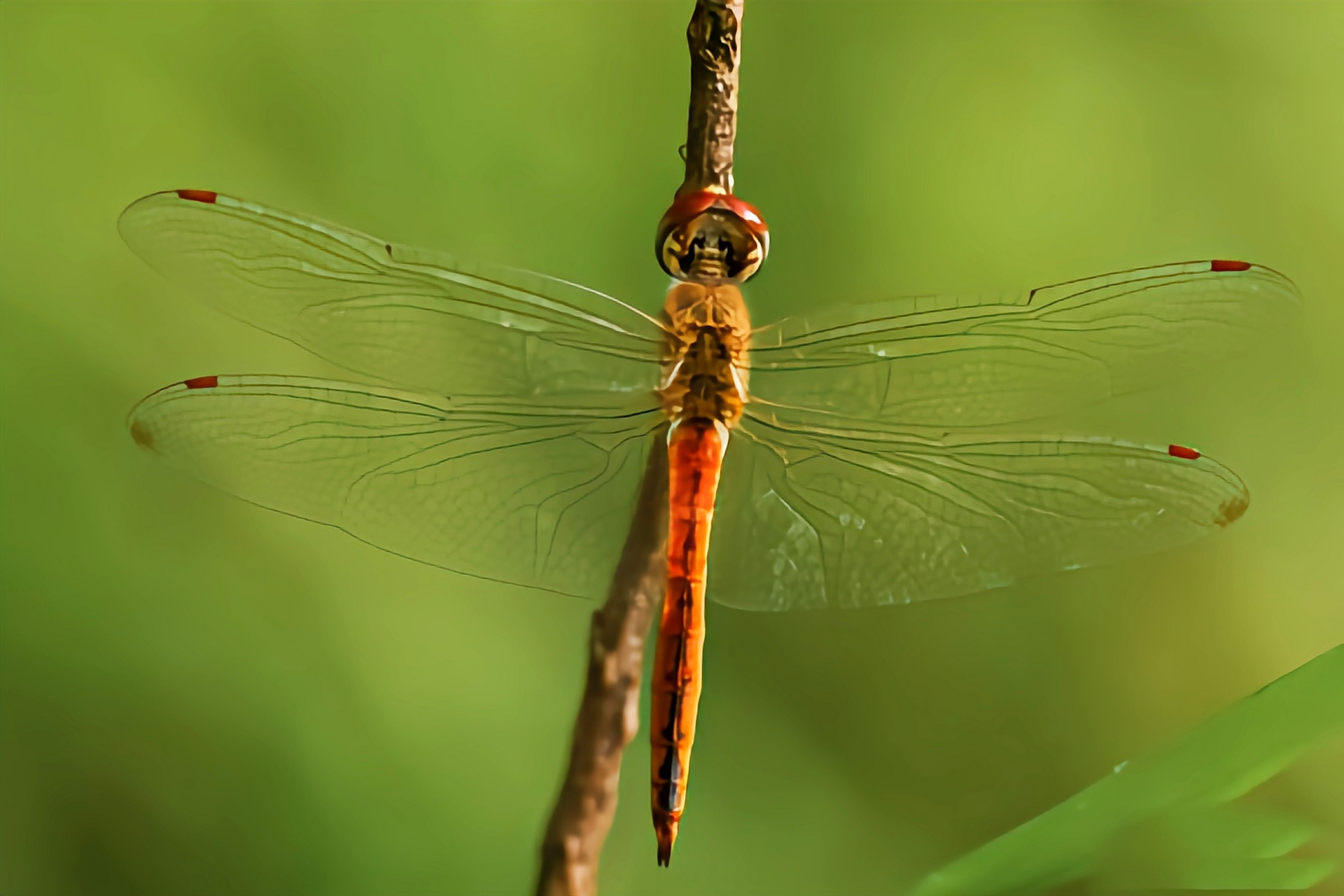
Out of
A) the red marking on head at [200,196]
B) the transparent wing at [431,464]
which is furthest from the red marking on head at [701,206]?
the red marking on head at [200,196]

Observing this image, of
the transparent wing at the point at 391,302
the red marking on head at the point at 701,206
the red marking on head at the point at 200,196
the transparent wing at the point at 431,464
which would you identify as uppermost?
the red marking on head at the point at 701,206

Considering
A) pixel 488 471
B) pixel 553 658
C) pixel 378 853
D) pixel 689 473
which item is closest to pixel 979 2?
pixel 689 473

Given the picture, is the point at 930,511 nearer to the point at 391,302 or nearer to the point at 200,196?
the point at 391,302

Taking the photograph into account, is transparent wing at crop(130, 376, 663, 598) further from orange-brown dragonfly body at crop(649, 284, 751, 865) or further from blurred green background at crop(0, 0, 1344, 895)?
blurred green background at crop(0, 0, 1344, 895)

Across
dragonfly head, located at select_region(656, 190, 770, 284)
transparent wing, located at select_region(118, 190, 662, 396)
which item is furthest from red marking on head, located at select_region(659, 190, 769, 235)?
transparent wing, located at select_region(118, 190, 662, 396)

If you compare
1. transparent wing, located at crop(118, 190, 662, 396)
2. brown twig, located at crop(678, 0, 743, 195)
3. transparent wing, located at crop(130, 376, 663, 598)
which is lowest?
transparent wing, located at crop(130, 376, 663, 598)

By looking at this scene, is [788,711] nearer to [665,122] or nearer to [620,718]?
[620,718]

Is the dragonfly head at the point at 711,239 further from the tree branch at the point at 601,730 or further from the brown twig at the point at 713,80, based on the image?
the tree branch at the point at 601,730

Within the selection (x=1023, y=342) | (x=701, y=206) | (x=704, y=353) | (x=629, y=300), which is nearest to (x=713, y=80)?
(x=701, y=206)
